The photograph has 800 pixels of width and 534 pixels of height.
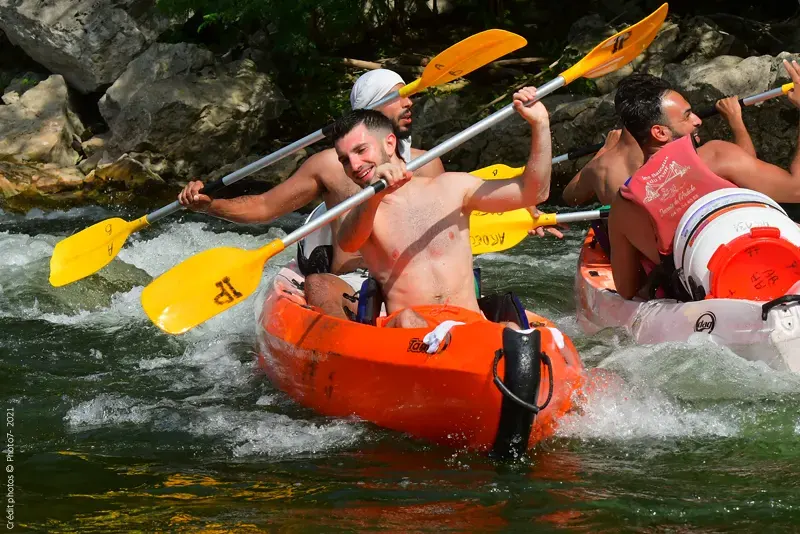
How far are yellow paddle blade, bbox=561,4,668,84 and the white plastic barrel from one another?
1029mm

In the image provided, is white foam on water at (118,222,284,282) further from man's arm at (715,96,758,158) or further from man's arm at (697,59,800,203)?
man's arm at (697,59,800,203)

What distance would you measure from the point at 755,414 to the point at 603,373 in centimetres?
52

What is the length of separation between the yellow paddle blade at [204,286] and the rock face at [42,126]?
7.09 m

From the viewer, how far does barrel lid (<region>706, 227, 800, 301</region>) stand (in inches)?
152

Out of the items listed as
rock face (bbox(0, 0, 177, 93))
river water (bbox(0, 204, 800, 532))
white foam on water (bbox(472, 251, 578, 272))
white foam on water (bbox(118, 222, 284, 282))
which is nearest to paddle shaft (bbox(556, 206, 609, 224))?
river water (bbox(0, 204, 800, 532))

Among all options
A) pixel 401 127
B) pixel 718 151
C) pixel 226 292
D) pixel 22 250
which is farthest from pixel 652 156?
pixel 22 250

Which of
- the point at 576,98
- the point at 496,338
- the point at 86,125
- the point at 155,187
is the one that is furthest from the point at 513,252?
the point at 86,125

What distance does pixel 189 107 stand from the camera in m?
10.4

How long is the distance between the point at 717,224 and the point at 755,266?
21 cm

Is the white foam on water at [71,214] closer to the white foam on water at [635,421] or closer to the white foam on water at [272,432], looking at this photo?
the white foam on water at [272,432]

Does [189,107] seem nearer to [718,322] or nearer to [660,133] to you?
[660,133]

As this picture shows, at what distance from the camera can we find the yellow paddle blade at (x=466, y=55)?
489 cm

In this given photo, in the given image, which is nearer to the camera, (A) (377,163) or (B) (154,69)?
(A) (377,163)

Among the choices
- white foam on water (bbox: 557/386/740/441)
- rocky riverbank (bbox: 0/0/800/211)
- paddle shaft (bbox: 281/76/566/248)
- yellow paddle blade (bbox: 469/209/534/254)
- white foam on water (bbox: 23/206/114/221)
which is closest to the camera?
white foam on water (bbox: 557/386/740/441)
